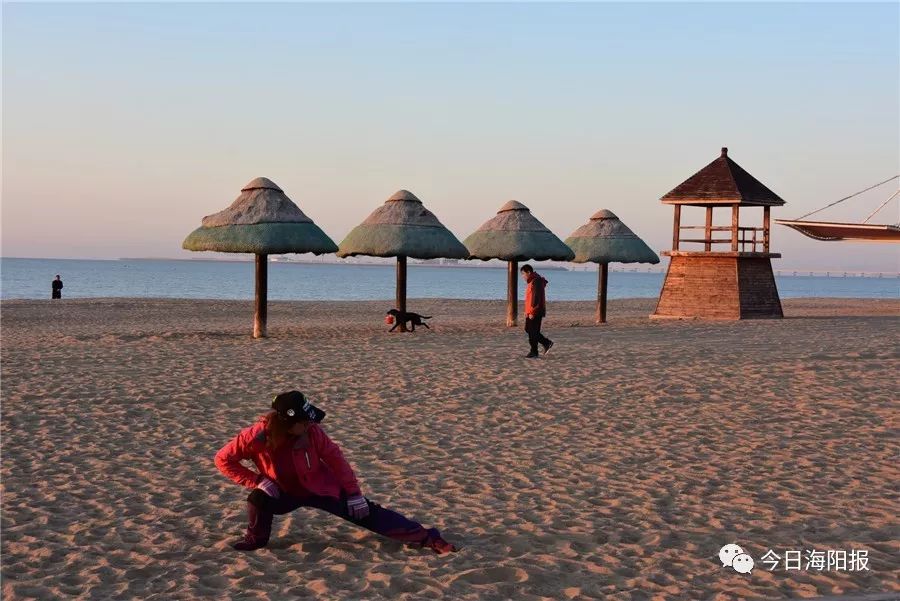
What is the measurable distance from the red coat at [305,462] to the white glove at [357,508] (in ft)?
0.11

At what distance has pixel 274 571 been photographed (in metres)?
4.75

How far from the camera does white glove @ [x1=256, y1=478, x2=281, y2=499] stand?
4.90 metres

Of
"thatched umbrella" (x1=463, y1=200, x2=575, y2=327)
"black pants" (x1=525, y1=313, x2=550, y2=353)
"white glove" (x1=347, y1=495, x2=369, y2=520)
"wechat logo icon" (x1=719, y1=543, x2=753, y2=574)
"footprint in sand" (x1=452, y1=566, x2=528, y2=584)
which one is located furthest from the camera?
"thatched umbrella" (x1=463, y1=200, x2=575, y2=327)

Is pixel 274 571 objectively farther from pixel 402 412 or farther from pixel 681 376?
pixel 681 376

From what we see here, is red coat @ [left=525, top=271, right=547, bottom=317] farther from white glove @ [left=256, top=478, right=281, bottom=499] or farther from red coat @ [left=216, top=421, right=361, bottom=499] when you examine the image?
white glove @ [left=256, top=478, right=281, bottom=499]

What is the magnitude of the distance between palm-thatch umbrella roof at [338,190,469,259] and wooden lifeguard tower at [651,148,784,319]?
7028 mm

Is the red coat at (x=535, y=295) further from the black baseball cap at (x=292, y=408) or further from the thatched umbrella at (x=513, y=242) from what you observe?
the black baseball cap at (x=292, y=408)

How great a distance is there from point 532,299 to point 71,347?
7936 mm

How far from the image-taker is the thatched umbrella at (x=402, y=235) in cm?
1872

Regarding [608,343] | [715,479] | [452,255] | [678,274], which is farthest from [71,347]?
[678,274]

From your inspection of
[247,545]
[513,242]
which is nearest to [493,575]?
[247,545]

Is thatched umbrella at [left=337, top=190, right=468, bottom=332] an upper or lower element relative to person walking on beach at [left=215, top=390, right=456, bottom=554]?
upper

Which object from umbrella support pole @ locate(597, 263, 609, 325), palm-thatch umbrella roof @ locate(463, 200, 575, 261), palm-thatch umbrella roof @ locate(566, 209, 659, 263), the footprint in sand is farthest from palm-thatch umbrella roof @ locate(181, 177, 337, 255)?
the footprint in sand

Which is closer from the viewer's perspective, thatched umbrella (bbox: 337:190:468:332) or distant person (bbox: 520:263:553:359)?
distant person (bbox: 520:263:553:359)
